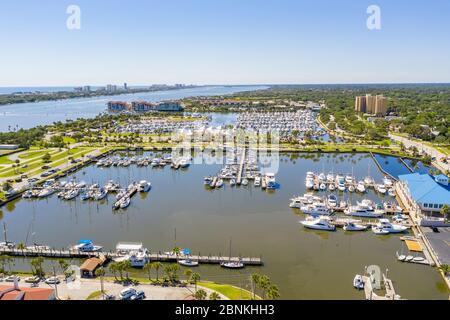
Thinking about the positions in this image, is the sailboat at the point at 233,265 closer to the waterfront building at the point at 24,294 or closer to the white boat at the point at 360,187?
the waterfront building at the point at 24,294

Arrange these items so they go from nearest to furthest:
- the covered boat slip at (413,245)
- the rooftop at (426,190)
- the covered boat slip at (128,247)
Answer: the covered boat slip at (128,247) → the covered boat slip at (413,245) → the rooftop at (426,190)

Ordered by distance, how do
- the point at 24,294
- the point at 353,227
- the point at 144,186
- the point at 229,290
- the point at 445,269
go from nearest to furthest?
the point at 24,294
the point at 229,290
the point at 445,269
the point at 353,227
the point at 144,186

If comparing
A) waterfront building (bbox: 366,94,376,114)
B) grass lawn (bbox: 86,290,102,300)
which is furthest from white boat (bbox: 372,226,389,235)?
waterfront building (bbox: 366,94,376,114)

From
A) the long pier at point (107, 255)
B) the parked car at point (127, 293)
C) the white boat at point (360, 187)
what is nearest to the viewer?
the parked car at point (127, 293)

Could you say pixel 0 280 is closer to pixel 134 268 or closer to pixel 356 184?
pixel 134 268

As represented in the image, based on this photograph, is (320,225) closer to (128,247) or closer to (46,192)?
(128,247)

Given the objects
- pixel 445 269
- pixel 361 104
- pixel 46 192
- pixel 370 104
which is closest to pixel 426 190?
pixel 445 269

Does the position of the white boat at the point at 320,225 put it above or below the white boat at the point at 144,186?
below

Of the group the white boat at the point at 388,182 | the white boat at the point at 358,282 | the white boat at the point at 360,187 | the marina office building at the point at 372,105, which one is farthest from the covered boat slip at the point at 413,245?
the marina office building at the point at 372,105
